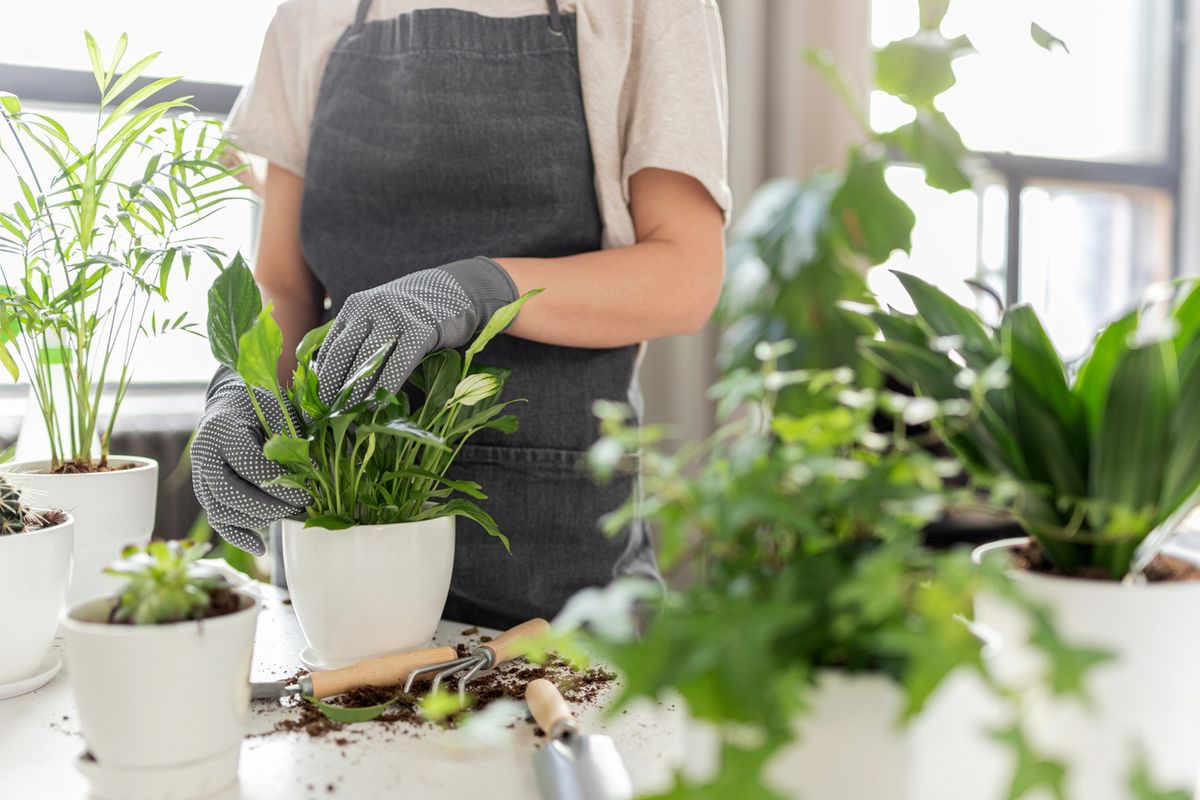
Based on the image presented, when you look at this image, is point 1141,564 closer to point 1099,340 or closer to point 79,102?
point 1099,340

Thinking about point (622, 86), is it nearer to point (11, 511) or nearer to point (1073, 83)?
point (11, 511)

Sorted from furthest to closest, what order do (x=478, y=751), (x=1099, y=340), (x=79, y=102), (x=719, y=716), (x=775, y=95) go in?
(x=775, y=95) < (x=79, y=102) < (x=478, y=751) < (x=1099, y=340) < (x=719, y=716)

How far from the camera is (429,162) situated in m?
1.04

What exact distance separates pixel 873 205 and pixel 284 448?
0.38 m

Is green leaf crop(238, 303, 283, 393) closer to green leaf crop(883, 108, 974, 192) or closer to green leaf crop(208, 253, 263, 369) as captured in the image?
green leaf crop(208, 253, 263, 369)

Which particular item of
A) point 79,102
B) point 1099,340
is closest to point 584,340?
point 1099,340

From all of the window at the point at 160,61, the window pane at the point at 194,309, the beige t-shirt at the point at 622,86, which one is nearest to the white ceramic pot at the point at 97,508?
the beige t-shirt at the point at 622,86

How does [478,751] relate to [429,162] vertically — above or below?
below

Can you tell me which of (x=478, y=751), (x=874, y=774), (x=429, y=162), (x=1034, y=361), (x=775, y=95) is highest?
(x=775, y=95)

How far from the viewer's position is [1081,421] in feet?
1.35

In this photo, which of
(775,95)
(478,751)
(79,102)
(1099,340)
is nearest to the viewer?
(1099,340)

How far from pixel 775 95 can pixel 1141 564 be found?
2.10m

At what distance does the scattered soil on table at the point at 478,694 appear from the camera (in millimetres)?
604

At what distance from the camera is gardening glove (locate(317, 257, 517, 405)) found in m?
0.70
